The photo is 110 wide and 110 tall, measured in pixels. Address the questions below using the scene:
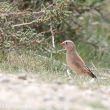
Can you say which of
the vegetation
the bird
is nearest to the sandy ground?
the bird

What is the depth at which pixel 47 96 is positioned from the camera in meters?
7.14

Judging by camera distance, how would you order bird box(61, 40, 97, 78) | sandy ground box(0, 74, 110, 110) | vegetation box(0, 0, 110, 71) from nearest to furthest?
sandy ground box(0, 74, 110, 110) → bird box(61, 40, 97, 78) → vegetation box(0, 0, 110, 71)

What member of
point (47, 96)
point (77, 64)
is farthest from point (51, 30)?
point (47, 96)

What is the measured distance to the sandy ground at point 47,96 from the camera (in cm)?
676

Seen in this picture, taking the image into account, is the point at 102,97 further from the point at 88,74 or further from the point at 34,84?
the point at 88,74

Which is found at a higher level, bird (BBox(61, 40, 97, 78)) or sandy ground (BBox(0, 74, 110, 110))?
sandy ground (BBox(0, 74, 110, 110))

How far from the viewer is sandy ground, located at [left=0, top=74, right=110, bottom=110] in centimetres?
676

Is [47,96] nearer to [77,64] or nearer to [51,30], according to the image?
[77,64]

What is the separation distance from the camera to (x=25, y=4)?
1521cm

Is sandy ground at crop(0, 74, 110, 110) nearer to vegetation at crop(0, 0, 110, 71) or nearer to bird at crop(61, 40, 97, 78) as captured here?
bird at crop(61, 40, 97, 78)

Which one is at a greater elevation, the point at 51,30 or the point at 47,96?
the point at 47,96

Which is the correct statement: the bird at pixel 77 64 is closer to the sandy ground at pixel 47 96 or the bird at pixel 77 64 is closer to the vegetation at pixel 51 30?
the vegetation at pixel 51 30

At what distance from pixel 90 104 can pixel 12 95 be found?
96 centimetres

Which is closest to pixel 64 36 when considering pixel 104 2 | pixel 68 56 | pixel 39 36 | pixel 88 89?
pixel 104 2
